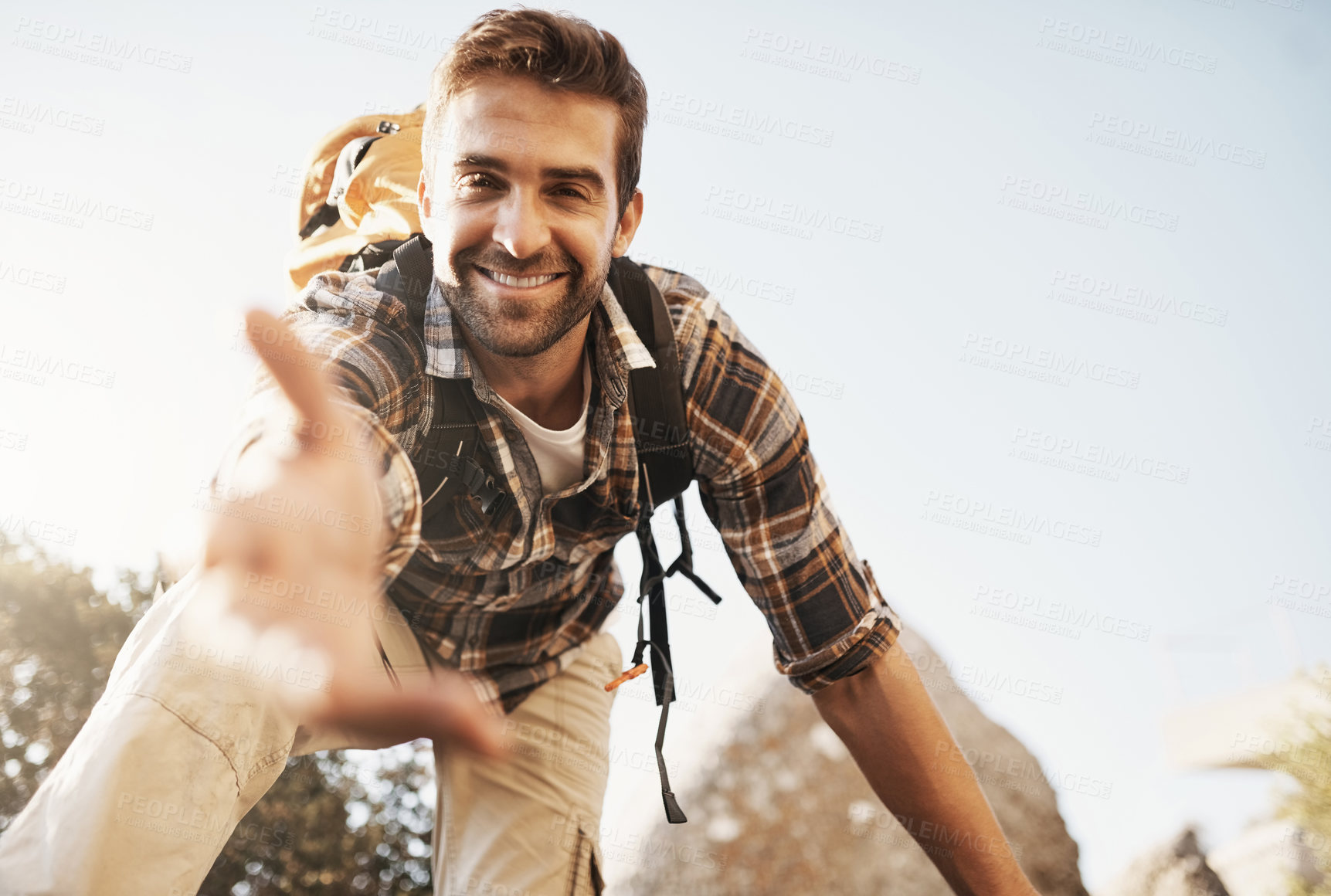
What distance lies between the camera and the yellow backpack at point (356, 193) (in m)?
2.51

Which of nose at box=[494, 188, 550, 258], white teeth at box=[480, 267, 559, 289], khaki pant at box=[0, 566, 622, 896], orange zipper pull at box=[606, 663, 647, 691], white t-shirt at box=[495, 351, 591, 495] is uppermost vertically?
nose at box=[494, 188, 550, 258]

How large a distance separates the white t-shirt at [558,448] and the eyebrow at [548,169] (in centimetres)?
44

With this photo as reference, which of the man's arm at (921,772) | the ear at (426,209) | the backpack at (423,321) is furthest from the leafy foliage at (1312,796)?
the ear at (426,209)

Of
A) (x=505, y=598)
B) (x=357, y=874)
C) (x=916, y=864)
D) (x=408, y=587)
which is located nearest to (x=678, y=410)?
(x=505, y=598)

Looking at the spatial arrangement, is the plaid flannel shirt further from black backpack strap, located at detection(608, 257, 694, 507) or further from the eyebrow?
the eyebrow

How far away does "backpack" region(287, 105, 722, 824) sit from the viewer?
200 centimetres

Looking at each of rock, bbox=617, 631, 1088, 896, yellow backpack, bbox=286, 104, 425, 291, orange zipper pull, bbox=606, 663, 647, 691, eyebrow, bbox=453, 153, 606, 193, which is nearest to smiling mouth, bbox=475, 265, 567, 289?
eyebrow, bbox=453, 153, 606, 193

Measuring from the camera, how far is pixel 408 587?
2396 millimetres

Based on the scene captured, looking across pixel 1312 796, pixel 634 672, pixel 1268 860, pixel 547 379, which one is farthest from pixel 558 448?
pixel 1268 860

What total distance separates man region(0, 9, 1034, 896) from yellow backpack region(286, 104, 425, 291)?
0.77 ft

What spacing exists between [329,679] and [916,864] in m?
5.01

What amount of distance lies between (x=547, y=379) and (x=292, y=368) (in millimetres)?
990

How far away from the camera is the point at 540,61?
214 cm

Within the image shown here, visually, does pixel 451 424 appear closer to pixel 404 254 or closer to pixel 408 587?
pixel 404 254
